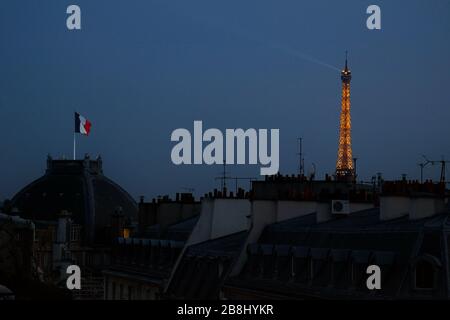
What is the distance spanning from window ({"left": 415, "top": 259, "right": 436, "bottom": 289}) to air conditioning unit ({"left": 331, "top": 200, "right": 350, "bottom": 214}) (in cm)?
893

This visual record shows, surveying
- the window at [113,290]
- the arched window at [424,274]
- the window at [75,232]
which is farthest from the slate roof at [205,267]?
the window at [75,232]

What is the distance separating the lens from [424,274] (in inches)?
1026

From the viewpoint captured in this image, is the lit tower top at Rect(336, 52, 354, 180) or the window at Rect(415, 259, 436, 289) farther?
the lit tower top at Rect(336, 52, 354, 180)

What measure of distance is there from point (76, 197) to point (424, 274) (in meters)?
65.6

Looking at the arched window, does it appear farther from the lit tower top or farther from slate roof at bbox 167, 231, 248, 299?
the lit tower top

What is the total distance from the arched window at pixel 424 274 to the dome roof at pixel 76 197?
63.0 m

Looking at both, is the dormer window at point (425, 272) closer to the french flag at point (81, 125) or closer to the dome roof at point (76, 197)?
the french flag at point (81, 125)

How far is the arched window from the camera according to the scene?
25922 millimetres

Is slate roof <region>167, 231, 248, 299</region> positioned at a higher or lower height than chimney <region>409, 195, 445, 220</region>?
lower

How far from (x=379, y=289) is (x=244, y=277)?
315 inches

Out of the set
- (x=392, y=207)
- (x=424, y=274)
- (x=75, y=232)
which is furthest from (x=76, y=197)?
(x=424, y=274)

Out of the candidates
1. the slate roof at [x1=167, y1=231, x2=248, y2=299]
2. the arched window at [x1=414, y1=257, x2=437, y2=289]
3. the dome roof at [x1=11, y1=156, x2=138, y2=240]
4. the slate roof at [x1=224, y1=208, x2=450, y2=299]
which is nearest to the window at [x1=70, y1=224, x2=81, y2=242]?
the dome roof at [x1=11, y1=156, x2=138, y2=240]

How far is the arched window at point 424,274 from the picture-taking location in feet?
85.0
